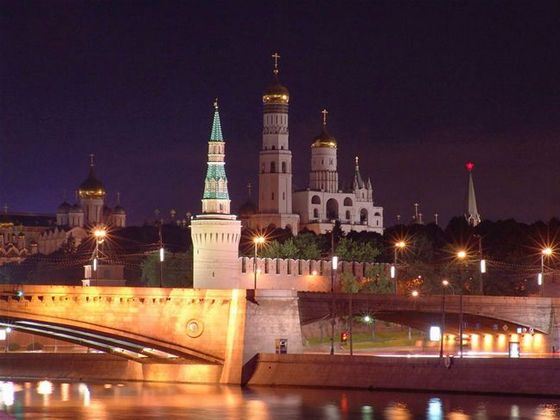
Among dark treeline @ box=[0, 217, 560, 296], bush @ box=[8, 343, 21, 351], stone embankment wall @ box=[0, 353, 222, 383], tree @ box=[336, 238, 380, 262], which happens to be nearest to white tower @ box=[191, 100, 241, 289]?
dark treeline @ box=[0, 217, 560, 296]

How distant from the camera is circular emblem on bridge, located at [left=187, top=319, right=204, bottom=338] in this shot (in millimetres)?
85250

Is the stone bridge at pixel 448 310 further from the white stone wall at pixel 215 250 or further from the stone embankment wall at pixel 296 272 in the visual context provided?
the stone embankment wall at pixel 296 272

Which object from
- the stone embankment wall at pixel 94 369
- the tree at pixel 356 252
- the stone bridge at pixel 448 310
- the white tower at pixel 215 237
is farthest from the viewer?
the tree at pixel 356 252

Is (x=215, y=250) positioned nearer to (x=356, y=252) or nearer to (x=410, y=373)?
(x=356, y=252)

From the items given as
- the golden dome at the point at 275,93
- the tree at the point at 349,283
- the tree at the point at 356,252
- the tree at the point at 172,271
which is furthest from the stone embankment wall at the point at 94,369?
the golden dome at the point at 275,93

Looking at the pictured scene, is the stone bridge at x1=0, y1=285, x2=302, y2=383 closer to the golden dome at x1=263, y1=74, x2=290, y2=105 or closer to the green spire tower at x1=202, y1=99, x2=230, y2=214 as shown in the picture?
the green spire tower at x1=202, y1=99, x2=230, y2=214

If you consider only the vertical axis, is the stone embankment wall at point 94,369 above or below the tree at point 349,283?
below

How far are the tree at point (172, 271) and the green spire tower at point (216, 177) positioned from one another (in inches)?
402

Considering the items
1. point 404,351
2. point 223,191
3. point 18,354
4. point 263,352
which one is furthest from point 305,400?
point 223,191

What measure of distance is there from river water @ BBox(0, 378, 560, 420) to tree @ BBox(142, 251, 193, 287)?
55114 millimetres

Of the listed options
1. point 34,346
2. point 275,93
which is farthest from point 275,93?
point 34,346

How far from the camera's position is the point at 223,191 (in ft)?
430

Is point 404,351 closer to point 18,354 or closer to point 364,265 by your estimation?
point 18,354

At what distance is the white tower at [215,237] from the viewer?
131m
